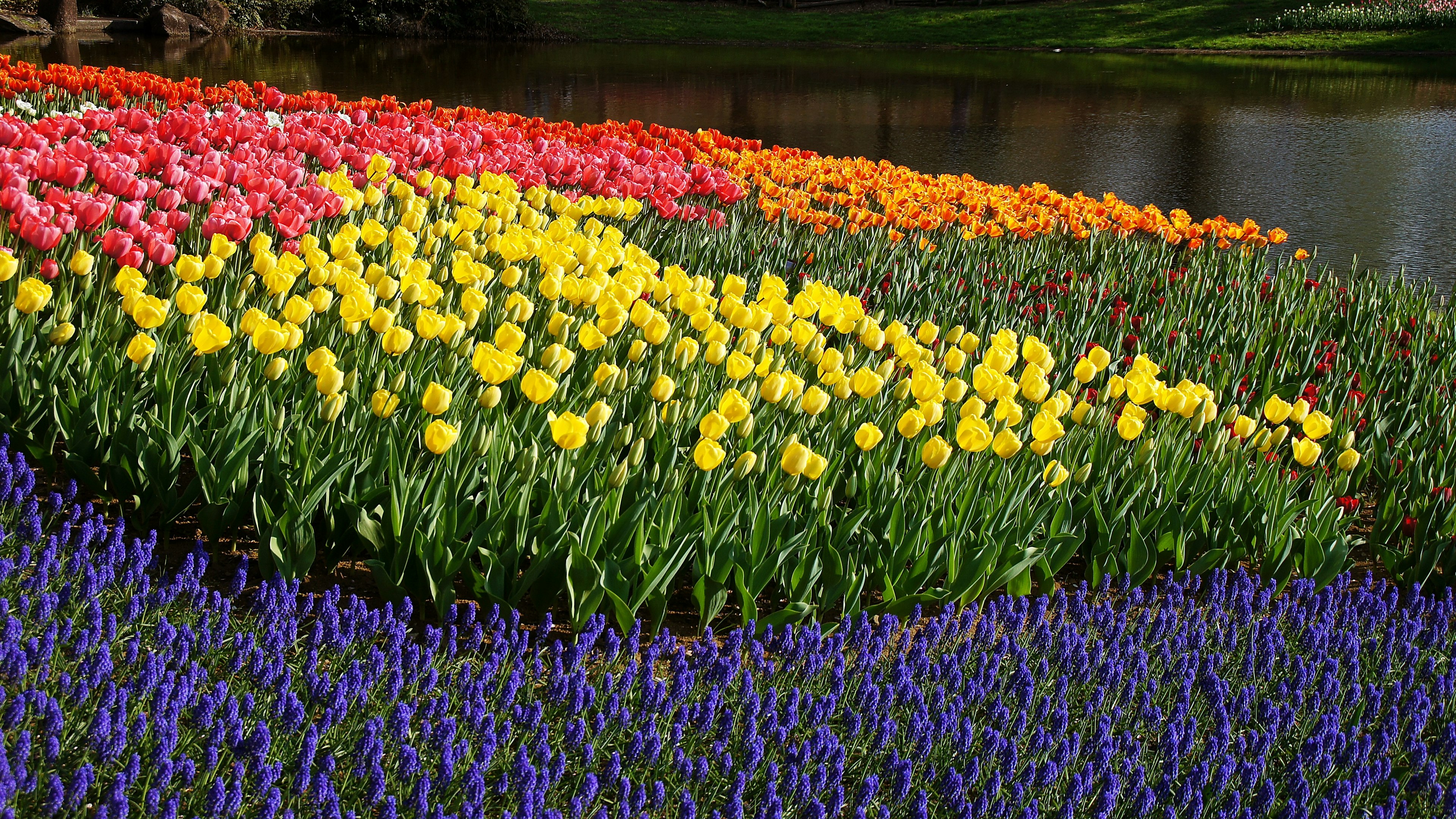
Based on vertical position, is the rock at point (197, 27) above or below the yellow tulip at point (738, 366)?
above

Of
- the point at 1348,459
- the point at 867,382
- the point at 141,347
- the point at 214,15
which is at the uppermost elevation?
the point at 214,15

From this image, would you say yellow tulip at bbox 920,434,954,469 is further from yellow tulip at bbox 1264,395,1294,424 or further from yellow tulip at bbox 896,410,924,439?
yellow tulip at bbox 1264,395,1294,424

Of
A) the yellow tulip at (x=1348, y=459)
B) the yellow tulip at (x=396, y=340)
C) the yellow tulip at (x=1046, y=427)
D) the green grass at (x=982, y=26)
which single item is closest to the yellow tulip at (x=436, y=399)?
the yellow tulip at (x=396, y=340)

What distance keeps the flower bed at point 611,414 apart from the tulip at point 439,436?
1 centimetres

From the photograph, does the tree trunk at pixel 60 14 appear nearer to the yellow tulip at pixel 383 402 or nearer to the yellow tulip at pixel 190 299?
the yellow tulip at pixel 190 299

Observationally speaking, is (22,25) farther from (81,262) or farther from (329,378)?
(329,378)

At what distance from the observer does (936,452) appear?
301 cm

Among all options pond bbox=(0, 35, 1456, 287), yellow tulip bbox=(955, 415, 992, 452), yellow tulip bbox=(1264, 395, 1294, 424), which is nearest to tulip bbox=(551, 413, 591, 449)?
yellow tulip bbox=(955, 415, 992, 452)

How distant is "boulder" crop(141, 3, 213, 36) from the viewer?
24500mm

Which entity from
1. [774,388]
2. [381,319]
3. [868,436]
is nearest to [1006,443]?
[868,436]

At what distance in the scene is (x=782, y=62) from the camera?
24.6 metres

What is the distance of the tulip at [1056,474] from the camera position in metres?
3.12

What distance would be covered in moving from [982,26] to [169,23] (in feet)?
65.8

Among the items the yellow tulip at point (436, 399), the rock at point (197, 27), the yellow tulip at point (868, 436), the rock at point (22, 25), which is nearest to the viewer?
the yellow tulip at point (436, 399)
